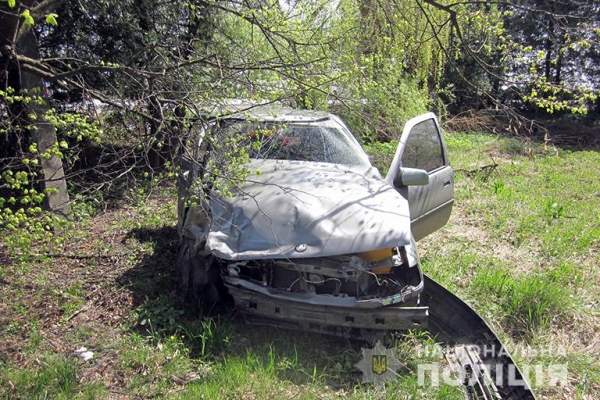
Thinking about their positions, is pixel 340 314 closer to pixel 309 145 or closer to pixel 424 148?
pixel 309 145

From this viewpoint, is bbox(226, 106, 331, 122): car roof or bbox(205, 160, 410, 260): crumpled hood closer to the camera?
bbox(205, 160, 410, 260): crumpled hood

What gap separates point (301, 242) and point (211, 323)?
1.00 metres

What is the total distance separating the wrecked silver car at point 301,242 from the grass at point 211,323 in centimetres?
29

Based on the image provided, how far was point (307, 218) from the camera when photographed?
3289 millimetres

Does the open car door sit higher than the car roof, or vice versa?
the car roof

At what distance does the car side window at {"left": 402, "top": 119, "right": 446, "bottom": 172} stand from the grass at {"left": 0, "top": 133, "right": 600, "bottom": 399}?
1.08m

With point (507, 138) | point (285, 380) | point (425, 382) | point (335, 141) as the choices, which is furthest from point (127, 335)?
point (507, 138)

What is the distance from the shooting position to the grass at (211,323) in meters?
2.88

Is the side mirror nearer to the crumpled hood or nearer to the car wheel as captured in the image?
the crumpled hood
